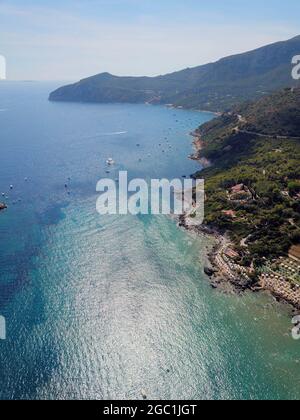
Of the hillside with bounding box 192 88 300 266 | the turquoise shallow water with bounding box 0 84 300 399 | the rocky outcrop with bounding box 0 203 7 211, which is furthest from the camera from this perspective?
the rocky outcrop with bounding box 0 203 7 211

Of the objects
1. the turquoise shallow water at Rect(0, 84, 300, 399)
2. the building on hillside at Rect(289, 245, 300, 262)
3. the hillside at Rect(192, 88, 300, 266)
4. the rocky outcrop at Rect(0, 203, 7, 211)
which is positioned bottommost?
the turquoise shallow water at Rect(0, 84, 300, 399)

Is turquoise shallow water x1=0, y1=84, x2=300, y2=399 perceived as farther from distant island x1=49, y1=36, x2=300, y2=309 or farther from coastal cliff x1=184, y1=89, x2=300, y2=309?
coastal cliff x1=184, y1=89, x2=300, y2=309

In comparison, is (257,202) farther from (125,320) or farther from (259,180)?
(125,320)

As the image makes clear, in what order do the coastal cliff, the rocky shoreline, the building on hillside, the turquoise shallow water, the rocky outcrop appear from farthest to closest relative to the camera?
the rocky outcrop → the building on hillside → the coastal cliff → the rocky shoreline → the turquoise shallow water

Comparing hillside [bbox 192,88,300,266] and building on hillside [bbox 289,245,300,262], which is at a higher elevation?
hillside [bbox 192,88,300,266]

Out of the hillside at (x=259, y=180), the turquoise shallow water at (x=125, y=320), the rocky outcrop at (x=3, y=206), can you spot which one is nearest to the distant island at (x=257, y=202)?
the hillside at (x=259, y=180)

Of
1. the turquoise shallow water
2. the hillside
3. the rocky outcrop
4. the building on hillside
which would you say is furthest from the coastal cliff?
the rocky outcrop
